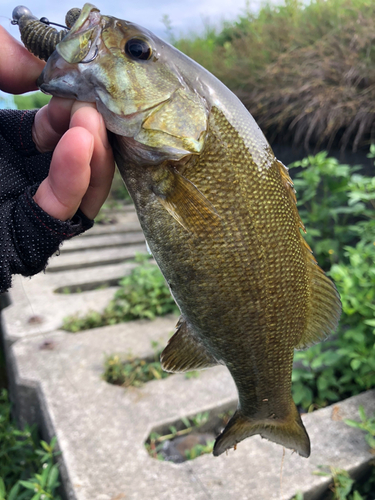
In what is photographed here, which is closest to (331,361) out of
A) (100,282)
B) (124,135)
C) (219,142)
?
(219,142)

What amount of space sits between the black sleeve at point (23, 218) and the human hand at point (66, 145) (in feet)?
0.11

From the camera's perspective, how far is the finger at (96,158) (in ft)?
3.40

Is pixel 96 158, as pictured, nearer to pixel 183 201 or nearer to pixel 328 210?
pixel 183 201

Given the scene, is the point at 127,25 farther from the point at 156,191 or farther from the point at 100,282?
the point at 100,282

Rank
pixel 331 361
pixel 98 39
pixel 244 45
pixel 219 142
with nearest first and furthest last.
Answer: pixel 98 39 < pixel 219 142 < pixel 331 361 < pixel 244 45

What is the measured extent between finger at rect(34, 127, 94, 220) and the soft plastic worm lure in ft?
0.93

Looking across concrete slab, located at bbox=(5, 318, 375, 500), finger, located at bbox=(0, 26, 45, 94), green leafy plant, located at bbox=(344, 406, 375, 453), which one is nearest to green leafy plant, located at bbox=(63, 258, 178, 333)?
concrete slab, located at bbox=(5, 318, 375, 500)

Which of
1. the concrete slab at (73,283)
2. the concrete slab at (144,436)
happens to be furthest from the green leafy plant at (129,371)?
the concrete slab at (73,283)

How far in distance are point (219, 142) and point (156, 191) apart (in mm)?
232

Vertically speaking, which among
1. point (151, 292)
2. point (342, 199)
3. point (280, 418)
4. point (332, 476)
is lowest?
point (151, 292)

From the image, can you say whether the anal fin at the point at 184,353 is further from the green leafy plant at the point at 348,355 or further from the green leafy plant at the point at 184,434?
the green leafy plant at the point at 348,355

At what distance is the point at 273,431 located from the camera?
1483 millimetres

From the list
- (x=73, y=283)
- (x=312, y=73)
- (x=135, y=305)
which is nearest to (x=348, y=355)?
(x=135, y=305)

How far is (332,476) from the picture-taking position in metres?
2.06
